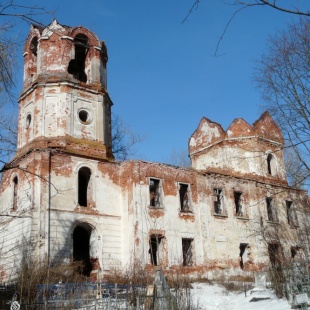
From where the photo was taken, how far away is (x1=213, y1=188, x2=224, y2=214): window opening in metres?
24.3

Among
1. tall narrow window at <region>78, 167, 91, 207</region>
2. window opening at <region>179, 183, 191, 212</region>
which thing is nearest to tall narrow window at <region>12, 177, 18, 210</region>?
tall narrow window at <region>78, 167, 91, 207</region>

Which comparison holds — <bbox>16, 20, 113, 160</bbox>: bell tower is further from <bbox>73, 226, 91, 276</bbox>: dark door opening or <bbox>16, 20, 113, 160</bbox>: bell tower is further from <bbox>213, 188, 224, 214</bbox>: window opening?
<bbox>213, 188, 224, 214</bbox>: window opening

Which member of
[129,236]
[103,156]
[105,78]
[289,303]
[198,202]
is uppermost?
[105,78]

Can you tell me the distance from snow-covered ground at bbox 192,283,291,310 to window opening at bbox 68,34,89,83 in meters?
12.9

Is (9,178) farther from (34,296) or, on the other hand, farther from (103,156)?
(34,296)

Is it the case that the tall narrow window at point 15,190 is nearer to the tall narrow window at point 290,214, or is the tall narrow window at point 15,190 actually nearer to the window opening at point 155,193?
the window opening at point 155,193

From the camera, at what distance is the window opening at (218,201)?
24312mm

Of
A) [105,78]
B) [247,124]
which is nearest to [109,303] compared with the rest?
[105,78]

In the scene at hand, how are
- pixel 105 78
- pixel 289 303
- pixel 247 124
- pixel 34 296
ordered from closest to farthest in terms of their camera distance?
pixel 34 296 < pixel 289 303 < pixel 105 78 < pixel 247 124

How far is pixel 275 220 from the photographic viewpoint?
86.8 ft

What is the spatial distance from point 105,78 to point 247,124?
1009cm

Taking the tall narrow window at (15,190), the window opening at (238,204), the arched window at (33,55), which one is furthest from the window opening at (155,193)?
the arched window at (33,55)

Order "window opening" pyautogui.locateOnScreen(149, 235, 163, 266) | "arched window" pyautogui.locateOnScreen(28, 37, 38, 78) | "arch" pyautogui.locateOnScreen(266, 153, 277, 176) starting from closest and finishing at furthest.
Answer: "window opening" pyautogui.locateOnScreen(149, 235, 163, 266) → "arched window" pyautogui.locateOnScreen(28, 37, 38, 78) → "arch" pyautogui.locateOnScreen(266, 153, 277, 176)

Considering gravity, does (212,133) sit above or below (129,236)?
above
